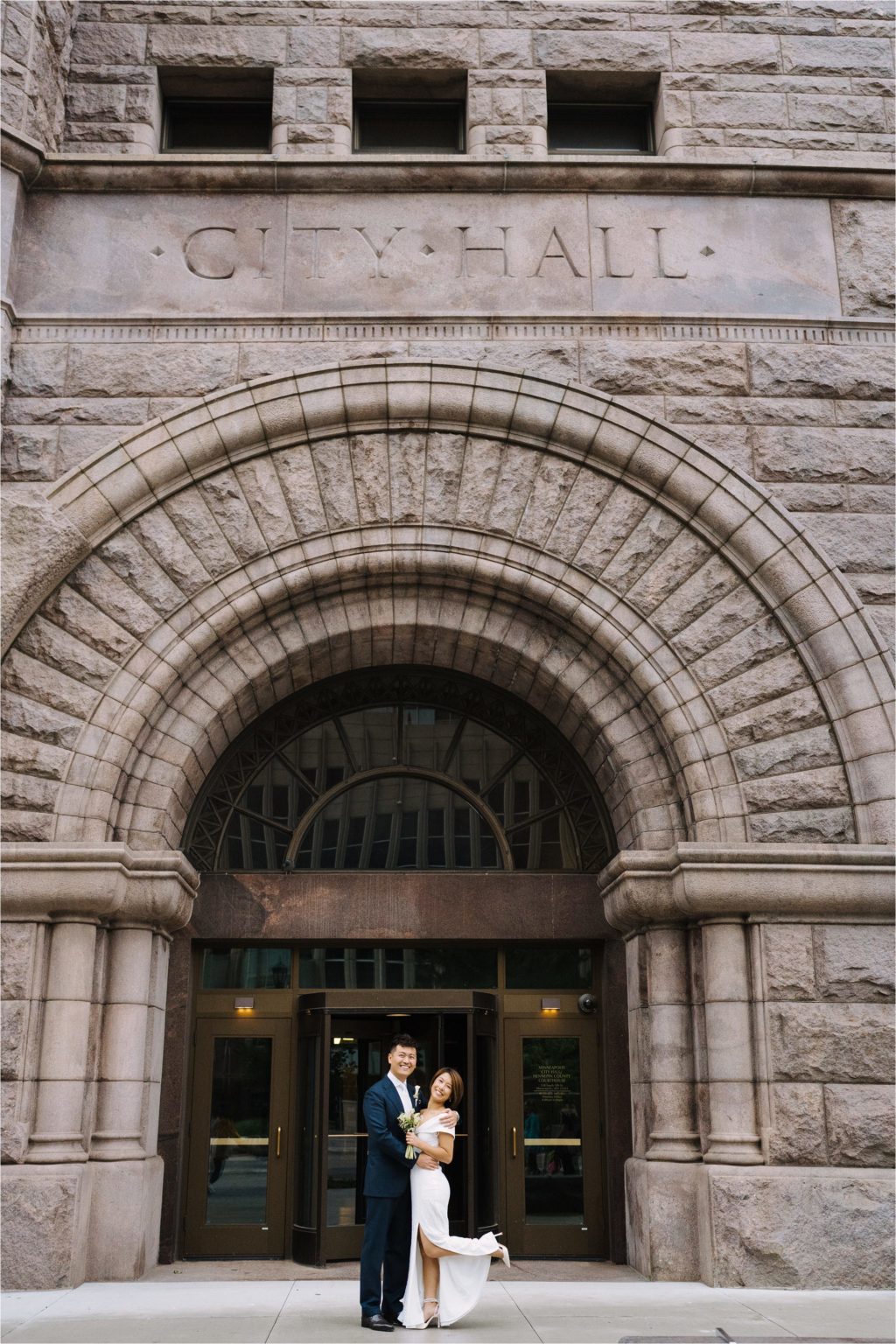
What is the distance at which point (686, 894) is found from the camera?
9812mm

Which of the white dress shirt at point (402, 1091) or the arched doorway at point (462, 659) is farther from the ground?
the arched doorway at point (462, 659)

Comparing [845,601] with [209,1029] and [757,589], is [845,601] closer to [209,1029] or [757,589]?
[757,589]

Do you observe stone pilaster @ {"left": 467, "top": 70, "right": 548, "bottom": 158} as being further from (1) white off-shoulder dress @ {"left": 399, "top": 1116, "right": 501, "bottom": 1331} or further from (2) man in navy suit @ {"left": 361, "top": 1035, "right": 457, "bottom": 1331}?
(1) white off-shoulder dress @ {"left": 399, "top": 1116, "right": 501, "bottom": 1331}

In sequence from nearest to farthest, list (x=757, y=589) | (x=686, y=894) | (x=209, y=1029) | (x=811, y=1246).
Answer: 1. (x=811, y=1246)
2. (x=686, y=894)
3. (x=757, y=589)
4. (x=209, y=1029)

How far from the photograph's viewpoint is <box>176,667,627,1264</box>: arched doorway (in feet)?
35.8

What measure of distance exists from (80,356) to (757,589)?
6448 millimetres

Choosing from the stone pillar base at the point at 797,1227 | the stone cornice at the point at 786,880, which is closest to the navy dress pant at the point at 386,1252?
the stone pillar base at the point at 797,1227

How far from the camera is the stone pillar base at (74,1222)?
894 cm

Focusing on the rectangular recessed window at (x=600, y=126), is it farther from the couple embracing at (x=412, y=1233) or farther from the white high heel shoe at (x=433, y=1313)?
the white high heel shoe at (x=433, y=1313)

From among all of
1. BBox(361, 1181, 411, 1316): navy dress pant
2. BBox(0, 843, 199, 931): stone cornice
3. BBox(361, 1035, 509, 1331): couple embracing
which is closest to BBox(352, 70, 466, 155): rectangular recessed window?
BBox(0, 843, 199, 931): stone cornice

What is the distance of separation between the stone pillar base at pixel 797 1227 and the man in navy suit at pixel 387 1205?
263 centimetres

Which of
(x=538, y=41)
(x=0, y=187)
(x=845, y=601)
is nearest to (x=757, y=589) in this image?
(x=845, y=601)

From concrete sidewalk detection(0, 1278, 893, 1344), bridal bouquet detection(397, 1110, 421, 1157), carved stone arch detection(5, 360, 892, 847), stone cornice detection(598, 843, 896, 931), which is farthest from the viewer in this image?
carved stone arch detection(5, 360, 892, 847)

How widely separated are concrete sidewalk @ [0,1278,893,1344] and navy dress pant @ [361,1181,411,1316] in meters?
0.30
